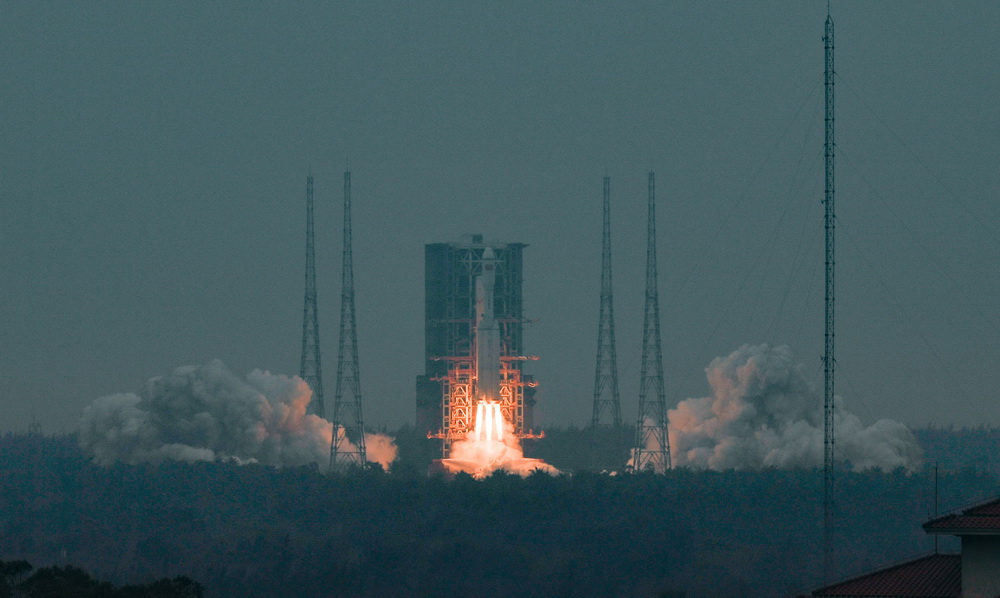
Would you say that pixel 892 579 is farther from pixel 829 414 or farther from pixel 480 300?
pixel 480 300

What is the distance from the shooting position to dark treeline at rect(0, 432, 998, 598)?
134500 millimetres

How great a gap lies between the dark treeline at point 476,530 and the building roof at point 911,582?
66356 millimetres

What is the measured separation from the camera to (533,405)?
167m

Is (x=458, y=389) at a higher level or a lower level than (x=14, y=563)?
higher

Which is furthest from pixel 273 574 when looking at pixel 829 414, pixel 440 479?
pixel 829 414

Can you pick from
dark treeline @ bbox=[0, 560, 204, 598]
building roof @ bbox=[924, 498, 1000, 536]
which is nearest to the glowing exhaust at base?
dark treeline @ bbox=[0, 560, 204, 598]

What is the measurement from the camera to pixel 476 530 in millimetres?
146500

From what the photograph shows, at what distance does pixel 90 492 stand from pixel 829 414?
287 ft

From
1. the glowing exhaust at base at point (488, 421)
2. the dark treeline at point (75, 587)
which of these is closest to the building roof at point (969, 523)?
the dark treeline at point (75, 587)

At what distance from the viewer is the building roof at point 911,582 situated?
196ft

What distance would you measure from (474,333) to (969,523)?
104 metres

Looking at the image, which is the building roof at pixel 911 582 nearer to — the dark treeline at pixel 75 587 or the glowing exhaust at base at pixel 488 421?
the dark treeline at pixel 75 587

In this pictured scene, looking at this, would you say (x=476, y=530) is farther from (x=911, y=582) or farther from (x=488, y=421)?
(x=911, y=582)

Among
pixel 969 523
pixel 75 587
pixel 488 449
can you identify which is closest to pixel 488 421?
pixel 488 449
